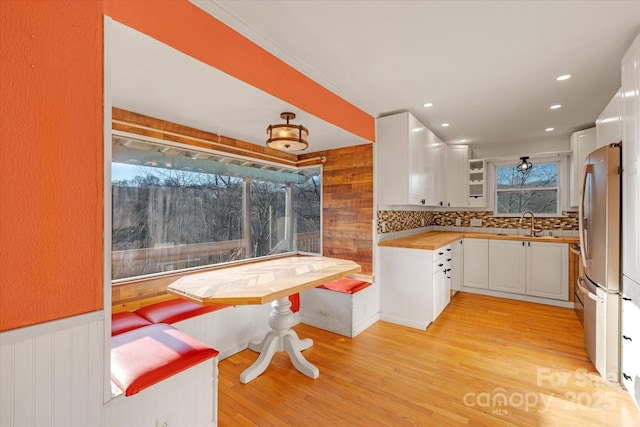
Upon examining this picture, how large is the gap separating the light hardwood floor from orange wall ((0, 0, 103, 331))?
1.31 meters

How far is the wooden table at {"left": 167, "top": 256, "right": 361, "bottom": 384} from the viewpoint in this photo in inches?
68.8

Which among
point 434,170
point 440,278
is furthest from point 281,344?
point 434,170

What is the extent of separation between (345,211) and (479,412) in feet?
7.48

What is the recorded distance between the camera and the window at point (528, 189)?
4406 mm

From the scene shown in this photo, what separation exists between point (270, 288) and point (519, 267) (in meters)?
3.90

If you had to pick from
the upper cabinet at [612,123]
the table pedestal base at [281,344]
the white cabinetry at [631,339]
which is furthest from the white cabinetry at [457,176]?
the table pedestal base at [281,344]

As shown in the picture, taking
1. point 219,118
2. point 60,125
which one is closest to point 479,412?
point 60,125

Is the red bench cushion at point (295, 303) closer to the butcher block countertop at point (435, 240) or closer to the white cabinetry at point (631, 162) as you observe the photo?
the butcher block countertop at point (435, 240)

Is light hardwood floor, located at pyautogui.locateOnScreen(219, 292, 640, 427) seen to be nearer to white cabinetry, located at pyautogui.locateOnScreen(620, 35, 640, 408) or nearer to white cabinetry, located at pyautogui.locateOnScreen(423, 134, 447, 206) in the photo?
white cabinetry, located at pyautogui.locateOnScreen(620, 35, 640, 408)

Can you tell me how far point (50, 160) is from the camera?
106 centimetres

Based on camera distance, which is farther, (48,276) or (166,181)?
(166,181)

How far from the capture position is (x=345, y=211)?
11.6 feet

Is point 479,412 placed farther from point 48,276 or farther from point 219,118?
point 219,118

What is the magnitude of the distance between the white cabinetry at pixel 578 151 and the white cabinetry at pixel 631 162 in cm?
212
